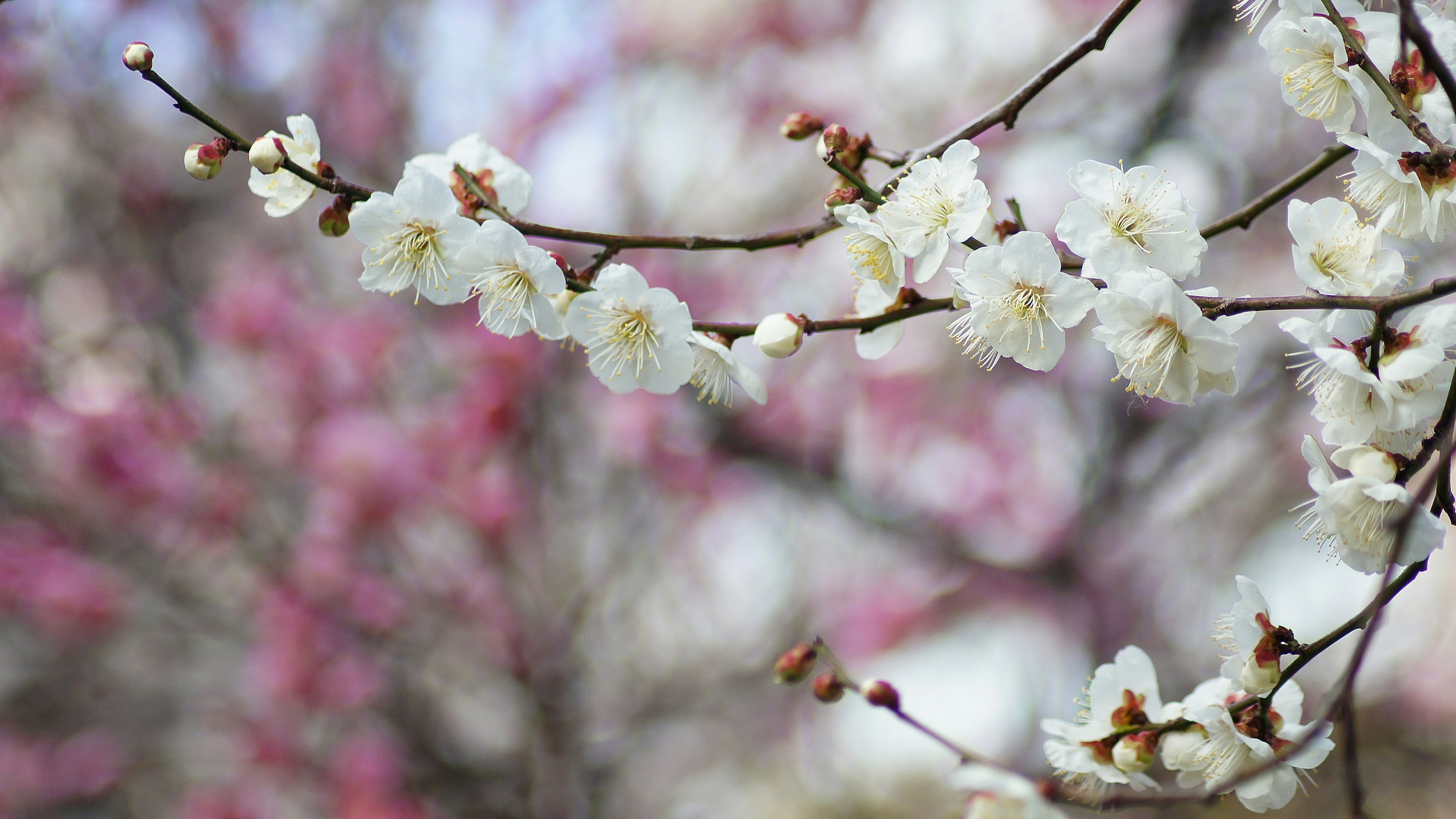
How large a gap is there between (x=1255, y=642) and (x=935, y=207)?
16.6 inches

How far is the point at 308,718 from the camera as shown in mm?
2416

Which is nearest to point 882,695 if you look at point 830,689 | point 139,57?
point 830,689

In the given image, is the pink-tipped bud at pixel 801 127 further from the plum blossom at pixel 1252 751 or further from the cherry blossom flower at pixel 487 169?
the plum blossom at pixel 1252 751

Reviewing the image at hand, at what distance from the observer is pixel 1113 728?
79 centimetres

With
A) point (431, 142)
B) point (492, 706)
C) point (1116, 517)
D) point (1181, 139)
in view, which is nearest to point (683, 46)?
point (431, 142)

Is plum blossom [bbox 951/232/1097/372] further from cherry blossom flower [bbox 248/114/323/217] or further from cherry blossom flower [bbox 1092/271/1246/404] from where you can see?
cherry blossom flower [bbox 248/114/323/217]

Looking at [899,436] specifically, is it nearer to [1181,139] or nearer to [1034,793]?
[1181,139]

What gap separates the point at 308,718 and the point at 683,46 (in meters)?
2.30

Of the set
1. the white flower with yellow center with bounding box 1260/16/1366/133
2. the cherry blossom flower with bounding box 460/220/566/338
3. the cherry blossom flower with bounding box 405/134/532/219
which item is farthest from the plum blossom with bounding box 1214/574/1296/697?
the cherry blossom flower with bounding box 405/134/532/219

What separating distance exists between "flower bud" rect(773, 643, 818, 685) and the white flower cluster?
0.75ft

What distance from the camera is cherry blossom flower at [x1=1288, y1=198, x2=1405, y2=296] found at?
70 cm

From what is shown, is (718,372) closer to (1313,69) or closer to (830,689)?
(830,689)

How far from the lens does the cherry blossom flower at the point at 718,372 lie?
30.4 inches

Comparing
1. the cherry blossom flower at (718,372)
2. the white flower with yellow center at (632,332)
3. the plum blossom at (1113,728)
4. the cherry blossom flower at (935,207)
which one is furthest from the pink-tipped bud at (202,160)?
the plum blossom at (1113,728)
